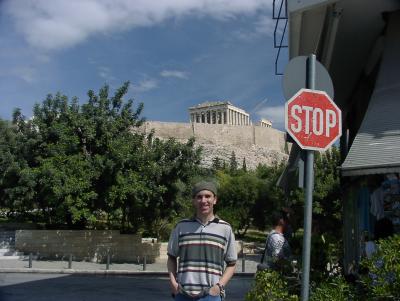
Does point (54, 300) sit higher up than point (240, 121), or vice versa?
point (240, 121)

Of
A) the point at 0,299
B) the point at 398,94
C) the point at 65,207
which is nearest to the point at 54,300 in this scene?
the point at 0,299

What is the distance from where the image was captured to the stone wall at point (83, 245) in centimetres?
2134

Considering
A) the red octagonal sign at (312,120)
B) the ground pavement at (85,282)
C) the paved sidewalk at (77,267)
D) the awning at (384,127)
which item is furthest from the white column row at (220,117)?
the red octagonal sign at (312,120)

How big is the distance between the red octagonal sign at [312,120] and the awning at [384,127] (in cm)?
181

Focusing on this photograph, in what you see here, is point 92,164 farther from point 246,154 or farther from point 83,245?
point 246,154

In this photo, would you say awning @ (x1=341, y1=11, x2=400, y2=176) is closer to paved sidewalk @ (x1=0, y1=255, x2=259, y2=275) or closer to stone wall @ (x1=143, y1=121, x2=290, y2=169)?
paved sidewalk @ (x1=0, y1=255, x2=259, y2=275)

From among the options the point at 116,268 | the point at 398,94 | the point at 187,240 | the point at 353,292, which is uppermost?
the point at 398,94

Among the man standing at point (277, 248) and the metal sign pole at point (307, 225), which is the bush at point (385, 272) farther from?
the man standing at point (277, 248)

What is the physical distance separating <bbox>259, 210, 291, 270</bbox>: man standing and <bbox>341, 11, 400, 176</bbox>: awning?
3.93 ft

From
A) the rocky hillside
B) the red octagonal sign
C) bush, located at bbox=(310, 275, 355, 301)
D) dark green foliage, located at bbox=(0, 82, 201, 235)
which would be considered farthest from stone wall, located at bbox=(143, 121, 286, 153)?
the red octagonal sign

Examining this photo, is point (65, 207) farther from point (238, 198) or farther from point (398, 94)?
point (238, 198)

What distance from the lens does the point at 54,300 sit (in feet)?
34.6

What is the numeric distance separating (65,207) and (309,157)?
17.2 m

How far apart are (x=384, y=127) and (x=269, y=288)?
261cm
